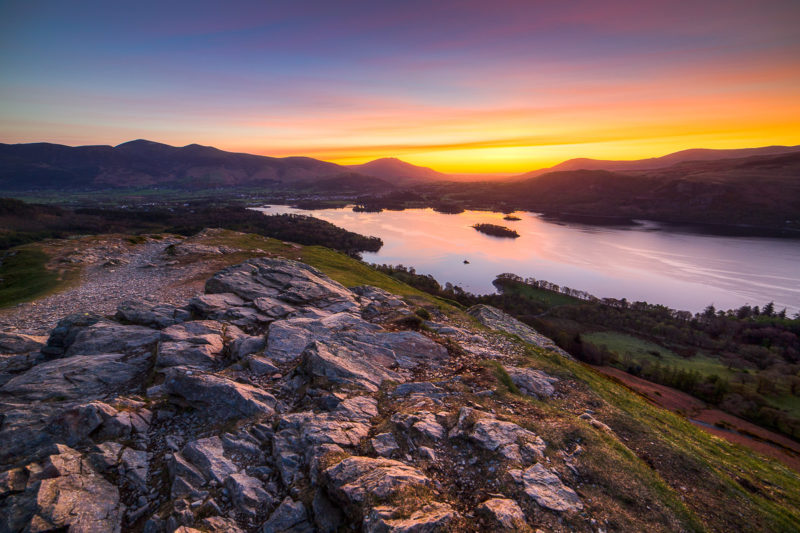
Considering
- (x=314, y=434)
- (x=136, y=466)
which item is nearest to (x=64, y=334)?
(x=136, y=466)

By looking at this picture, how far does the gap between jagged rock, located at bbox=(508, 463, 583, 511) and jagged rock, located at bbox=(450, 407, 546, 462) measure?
0.58 meters

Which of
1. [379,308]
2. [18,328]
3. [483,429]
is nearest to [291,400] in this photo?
[483,429]

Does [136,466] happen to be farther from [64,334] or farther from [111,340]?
[64,334]

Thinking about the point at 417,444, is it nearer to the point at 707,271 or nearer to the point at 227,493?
the point at 227,493

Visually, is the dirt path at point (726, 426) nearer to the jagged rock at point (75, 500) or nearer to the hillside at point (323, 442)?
the hillside at point (323, 442)

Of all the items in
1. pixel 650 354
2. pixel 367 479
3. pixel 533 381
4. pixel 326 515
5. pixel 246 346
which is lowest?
pixel 650 354

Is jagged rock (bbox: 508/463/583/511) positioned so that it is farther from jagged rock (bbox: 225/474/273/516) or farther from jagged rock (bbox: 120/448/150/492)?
jagged rock (bbox: 120/448/150/492)

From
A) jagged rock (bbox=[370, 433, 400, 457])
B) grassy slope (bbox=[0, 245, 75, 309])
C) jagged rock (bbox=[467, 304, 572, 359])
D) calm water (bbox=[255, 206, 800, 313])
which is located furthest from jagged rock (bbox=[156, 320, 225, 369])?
calm water (bbox=[255, 206, 800, 313])

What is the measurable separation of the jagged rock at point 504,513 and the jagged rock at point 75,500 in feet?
33.2

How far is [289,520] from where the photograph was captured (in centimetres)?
917

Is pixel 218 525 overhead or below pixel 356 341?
below

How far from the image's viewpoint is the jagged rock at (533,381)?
711 inches

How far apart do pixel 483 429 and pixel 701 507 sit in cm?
770

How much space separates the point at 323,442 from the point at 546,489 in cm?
727
